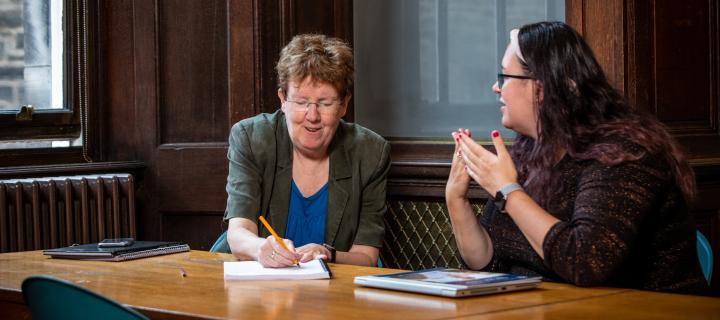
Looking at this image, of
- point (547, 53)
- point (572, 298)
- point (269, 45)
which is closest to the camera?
point (572, 298)

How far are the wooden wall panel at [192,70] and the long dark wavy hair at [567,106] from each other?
1917 millimetres

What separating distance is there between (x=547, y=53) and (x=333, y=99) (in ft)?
3.17

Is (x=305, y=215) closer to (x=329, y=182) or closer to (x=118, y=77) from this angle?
(x=329, y=182)

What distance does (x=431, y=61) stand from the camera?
4473mm

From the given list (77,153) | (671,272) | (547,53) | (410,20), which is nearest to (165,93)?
(77,153)

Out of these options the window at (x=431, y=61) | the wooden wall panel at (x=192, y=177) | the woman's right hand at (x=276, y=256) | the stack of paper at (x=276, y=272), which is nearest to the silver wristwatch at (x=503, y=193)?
the stack of paper at (x=276, y=272)

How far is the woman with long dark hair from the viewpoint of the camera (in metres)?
2.44

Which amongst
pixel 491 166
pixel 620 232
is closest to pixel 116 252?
pixel 491 166

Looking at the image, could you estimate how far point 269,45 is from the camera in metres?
4.28

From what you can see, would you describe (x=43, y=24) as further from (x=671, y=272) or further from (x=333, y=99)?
(x=671, y=272)

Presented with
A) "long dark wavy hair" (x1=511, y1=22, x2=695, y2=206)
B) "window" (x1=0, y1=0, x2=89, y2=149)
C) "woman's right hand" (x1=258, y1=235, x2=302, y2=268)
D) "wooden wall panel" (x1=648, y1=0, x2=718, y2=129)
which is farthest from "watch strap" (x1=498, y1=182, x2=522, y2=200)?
"window" (x1=0, y1=0, x2=89, y2=149)

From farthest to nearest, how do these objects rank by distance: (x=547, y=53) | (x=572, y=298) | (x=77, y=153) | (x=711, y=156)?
(x=77, y=153), (x=711, y=156), (x=547, y=53), (x=572, y=298)

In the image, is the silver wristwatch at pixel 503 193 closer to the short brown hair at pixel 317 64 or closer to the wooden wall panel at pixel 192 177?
the short brown hair at pixel 317 64

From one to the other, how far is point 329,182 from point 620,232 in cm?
137
